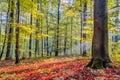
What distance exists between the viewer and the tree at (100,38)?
959 cm

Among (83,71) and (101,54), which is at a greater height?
(101,54)

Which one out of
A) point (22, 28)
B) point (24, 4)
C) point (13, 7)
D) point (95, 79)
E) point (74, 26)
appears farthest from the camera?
point (74, 26)

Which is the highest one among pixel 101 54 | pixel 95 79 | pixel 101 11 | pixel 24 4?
pixel 24 4

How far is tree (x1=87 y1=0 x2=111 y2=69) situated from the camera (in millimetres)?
9594

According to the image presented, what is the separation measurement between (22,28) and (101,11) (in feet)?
23.7

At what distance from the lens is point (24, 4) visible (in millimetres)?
16953

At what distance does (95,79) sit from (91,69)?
153 cm

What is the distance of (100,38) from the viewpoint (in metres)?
9.88

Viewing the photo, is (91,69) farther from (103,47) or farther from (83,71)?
(103,47)

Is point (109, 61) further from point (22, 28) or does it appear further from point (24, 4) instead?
point (24, 4)

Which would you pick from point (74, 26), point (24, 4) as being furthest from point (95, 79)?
point (74, 26)

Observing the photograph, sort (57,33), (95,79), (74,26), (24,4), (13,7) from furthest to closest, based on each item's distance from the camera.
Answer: (74,26)
(57,33)
(13,7)
(24,4)
(95,79)

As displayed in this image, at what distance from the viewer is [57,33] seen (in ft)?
105

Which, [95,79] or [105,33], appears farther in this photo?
[105,33]
